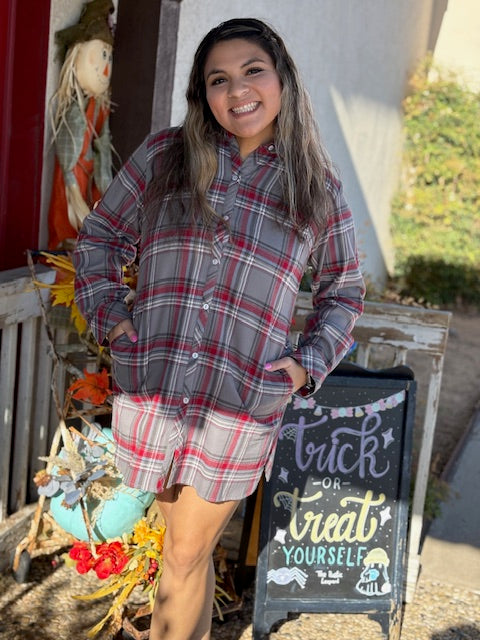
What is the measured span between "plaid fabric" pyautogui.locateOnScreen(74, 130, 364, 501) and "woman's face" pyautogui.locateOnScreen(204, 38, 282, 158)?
0.09 meters

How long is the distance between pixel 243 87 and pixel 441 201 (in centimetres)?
950

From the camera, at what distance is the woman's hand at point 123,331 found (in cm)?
226

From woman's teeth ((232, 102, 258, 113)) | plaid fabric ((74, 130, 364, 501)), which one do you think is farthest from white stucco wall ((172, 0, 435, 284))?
plaid fabric ((74, 130, 364, 501))

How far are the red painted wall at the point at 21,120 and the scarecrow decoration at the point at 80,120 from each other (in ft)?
0.28

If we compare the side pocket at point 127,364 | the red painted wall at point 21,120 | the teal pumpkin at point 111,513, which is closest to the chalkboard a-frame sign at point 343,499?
the teal pumpkin at point 111,513

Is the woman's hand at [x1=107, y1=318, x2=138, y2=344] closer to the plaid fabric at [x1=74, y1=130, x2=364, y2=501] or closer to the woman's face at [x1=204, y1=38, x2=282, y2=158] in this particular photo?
the plaid fabric at [x1=74, y1=130, x2=364, y2=501]

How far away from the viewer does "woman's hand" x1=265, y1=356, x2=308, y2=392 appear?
222 centimetres

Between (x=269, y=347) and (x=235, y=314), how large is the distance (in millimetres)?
128

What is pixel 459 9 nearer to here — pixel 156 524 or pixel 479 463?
pixel 479 463

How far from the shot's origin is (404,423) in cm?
318

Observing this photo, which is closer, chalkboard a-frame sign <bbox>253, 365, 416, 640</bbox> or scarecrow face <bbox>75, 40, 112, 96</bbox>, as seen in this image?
chalkboard a-frame sign <bbox>253, 365, 416, 640</bbox>


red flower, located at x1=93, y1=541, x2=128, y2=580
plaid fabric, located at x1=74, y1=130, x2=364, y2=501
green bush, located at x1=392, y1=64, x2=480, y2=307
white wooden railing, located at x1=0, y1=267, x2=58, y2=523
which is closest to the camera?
plaid fabric, located at x1=74, y1=130, x2=364, y2=501

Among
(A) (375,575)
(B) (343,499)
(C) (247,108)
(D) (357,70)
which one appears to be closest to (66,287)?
(C) (247,108)

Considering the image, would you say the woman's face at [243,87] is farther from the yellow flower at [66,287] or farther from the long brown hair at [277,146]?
the yellow flower at [66,287]
